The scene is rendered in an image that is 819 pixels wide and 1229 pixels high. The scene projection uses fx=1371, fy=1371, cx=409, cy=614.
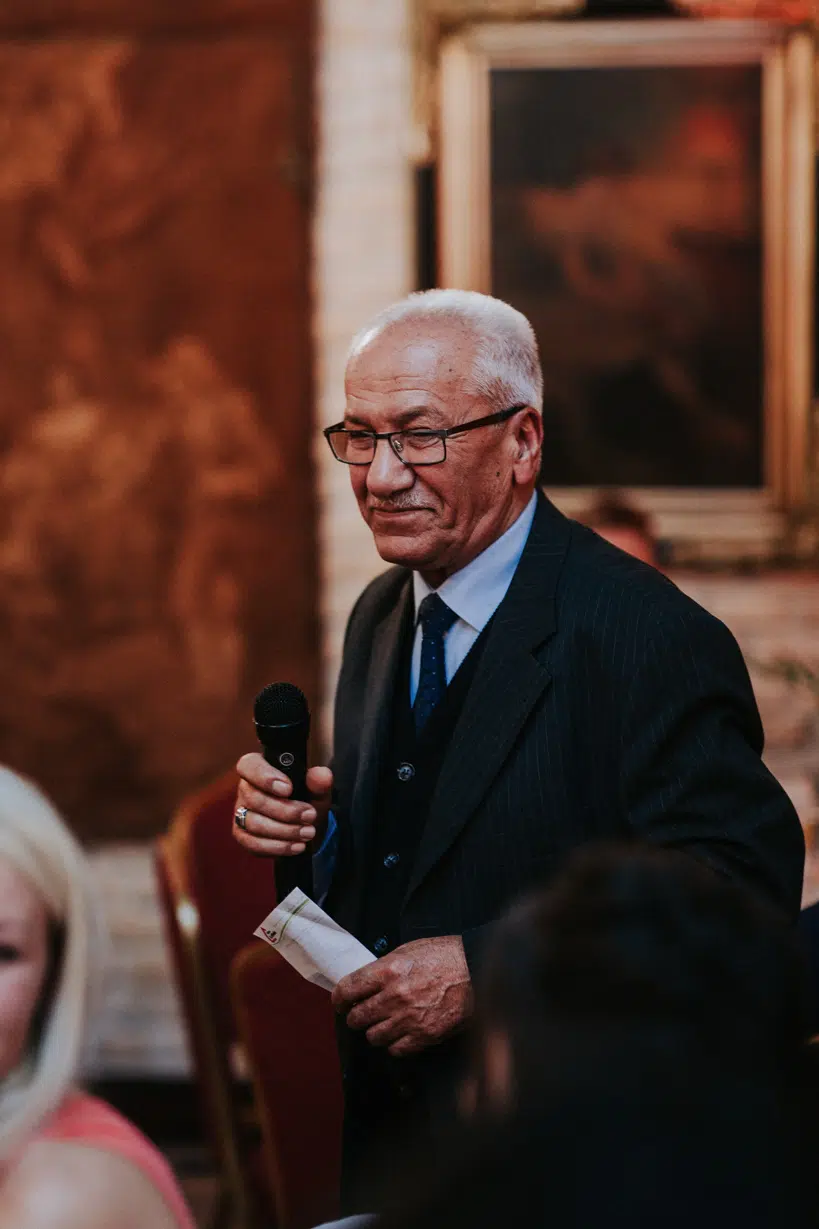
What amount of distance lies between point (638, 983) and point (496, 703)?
0.96m

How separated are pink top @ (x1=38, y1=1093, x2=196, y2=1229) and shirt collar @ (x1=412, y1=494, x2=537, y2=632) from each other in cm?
79

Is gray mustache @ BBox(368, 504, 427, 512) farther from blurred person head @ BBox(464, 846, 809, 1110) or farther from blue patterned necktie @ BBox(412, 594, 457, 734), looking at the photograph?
blurred person head @ BBox(464, 846, 809, 1110)

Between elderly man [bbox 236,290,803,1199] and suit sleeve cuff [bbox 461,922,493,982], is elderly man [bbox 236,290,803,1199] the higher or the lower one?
the higher one

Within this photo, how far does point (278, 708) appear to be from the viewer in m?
1.61

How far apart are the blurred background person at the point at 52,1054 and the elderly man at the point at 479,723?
16.1 inches

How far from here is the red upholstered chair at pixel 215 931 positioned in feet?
8.54

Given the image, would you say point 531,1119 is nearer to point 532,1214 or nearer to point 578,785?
point 532,1214

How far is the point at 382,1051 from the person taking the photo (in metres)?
1.73

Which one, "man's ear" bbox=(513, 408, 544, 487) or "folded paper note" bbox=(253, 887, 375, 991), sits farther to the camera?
"man's ear" bbox=(513, 408, 544, 487)

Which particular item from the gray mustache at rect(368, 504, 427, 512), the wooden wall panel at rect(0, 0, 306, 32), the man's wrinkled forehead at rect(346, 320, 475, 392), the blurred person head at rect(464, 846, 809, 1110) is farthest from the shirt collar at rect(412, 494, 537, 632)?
the wooden wall panel at rect(0, 0, 306, 32)

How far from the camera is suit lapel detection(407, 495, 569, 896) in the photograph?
5.35 ft

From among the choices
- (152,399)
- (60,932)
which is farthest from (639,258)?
(60,932)

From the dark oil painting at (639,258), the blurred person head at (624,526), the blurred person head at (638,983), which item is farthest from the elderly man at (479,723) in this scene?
the dark oil painting at (639,258)

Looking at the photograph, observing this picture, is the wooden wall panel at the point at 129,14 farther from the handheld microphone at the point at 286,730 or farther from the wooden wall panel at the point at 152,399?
the handheld microphone at the point at 286,730
